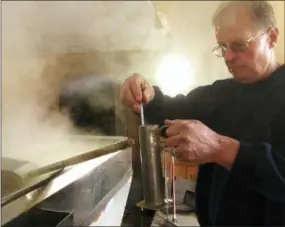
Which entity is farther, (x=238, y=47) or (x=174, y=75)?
(x=174, y=75)

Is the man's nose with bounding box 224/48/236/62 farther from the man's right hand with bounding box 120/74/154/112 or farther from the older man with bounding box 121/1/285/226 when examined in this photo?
the man's right hand with bounding box 120/74/154/112

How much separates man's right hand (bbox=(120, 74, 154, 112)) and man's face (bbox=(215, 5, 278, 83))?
0.13m

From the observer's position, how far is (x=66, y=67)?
3.65ft

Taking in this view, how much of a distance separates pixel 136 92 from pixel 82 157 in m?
0.16

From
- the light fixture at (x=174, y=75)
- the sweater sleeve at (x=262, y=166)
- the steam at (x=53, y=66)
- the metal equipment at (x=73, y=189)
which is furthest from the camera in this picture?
the steam at (x=53, y=66)

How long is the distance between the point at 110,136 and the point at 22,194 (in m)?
0.22

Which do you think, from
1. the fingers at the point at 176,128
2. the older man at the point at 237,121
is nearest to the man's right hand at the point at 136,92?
the older man at the point at 237,121

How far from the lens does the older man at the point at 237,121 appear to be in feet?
1.76

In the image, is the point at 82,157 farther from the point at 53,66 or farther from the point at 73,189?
the point at 53,66

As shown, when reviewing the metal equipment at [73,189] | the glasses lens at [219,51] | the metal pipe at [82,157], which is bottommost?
the metal equipment at [73,189]

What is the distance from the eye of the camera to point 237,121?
61 cm

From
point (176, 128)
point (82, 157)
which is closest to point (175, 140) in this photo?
point (176, 128)

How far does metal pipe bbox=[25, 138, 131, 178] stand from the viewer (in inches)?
27.6

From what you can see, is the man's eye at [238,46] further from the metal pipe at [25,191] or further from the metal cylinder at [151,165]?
the metal pipe at [25,191]
